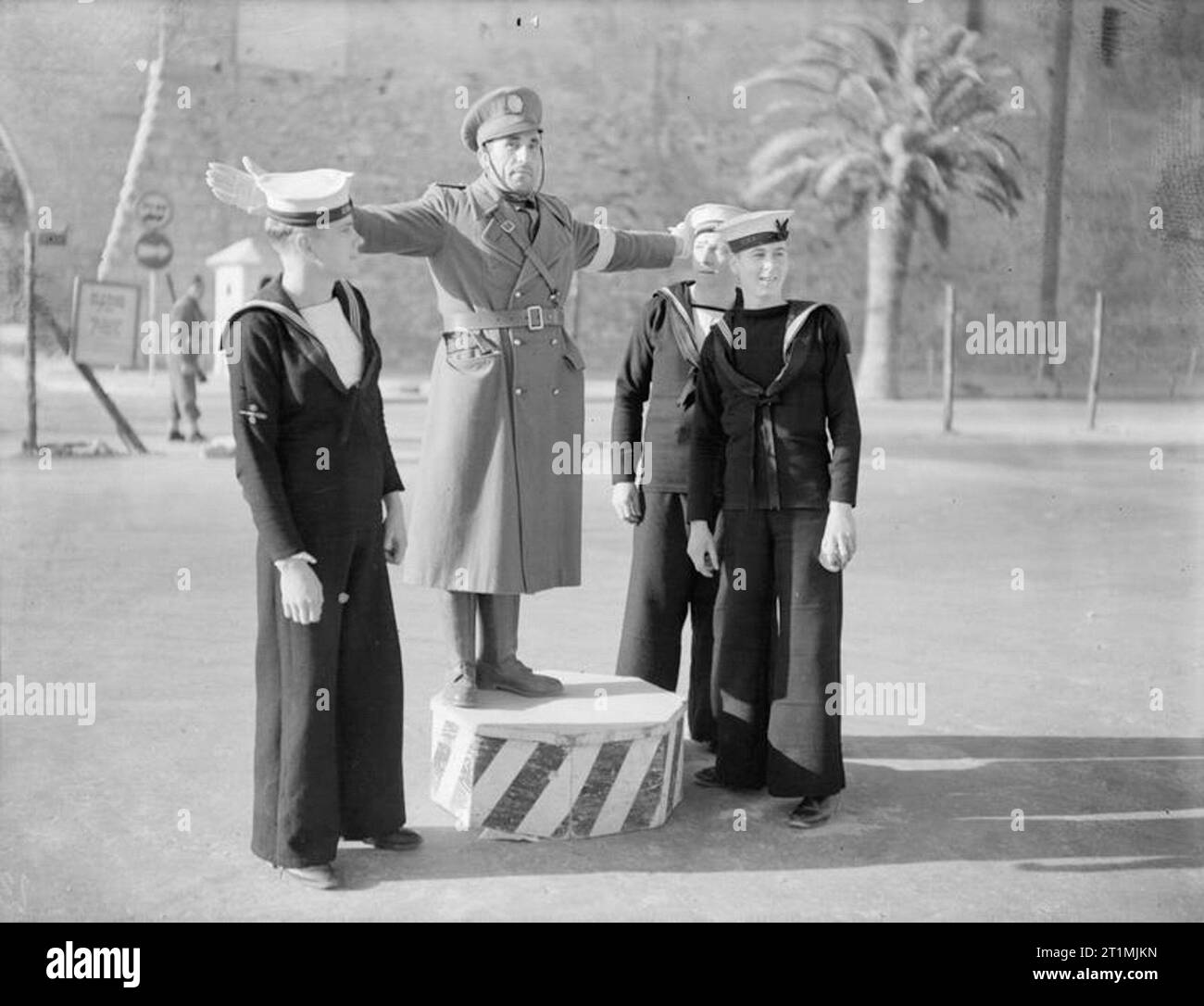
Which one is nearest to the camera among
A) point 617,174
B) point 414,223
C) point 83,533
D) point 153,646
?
point 414,223

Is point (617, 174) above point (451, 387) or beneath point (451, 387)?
above

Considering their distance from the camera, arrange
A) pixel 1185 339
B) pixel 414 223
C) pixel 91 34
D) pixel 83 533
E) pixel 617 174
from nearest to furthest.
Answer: pixel 414 223
pixel 83 533
pixel 91 34
pixel 1185 339
pixel 617 174

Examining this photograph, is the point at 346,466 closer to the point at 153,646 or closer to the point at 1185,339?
the point at 153,646

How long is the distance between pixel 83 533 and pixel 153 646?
307cm

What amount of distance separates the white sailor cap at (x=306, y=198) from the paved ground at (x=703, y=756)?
172 centimetres

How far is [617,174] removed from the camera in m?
24.5

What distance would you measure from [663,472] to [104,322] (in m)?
9.94

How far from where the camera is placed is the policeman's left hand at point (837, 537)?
13.5ft

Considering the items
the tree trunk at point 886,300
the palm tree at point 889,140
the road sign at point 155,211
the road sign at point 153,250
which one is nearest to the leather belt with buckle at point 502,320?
the road sign at point 153,250

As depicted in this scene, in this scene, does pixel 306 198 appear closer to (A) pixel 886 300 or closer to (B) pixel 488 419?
(B) pixel 488 419

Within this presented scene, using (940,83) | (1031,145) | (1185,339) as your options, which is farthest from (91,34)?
(1185,339)

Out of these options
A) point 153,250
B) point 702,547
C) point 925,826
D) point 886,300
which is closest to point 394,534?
point 702,547

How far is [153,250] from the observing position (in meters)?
16.4

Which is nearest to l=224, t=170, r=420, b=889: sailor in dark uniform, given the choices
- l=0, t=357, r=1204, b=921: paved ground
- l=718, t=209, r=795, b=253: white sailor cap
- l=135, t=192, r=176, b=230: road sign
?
l=0, t=357, r=1204, b=921: paved ground
